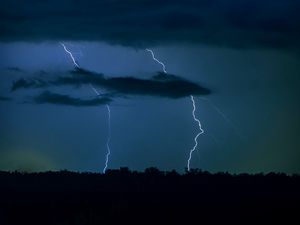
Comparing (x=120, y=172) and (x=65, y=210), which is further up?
(x=120, y=172)

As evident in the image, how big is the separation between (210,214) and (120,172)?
69.9 metres

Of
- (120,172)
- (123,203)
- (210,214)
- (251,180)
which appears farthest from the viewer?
(120,172)

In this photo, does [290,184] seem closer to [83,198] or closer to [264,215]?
[83,198]

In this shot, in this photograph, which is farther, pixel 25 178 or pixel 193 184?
pixel 25 178

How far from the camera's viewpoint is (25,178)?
12875 centimetres

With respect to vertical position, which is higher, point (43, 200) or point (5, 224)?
point (43, 200)

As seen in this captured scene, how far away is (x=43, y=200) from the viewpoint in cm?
7238

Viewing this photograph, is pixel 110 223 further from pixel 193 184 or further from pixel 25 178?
pixel 25 178

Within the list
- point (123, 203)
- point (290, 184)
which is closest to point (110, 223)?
point (123, 203)

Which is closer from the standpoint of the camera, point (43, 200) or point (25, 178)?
point (43, 200)

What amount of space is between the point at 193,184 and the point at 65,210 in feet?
140

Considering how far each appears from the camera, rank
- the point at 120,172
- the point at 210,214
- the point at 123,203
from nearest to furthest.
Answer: the point at 210,214
the point at 123,203
the point at 120,172

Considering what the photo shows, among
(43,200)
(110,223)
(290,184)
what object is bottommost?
(110,223)

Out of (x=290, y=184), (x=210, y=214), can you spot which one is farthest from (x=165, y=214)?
(x=290, y=184)
